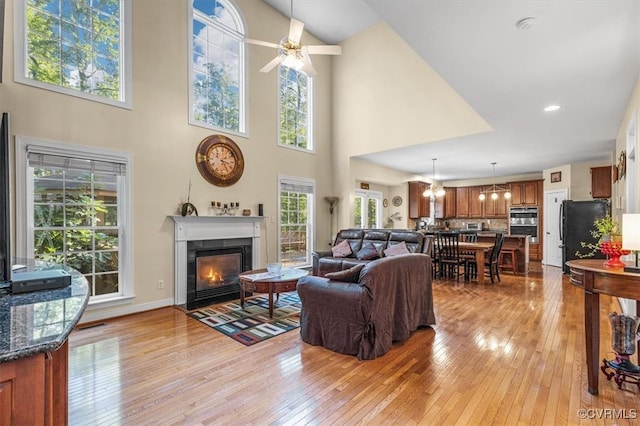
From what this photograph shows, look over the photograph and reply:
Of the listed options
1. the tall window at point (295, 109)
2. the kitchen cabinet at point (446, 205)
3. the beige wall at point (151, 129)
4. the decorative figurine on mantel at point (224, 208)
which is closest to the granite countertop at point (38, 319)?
the beige wall at point (151, 129)

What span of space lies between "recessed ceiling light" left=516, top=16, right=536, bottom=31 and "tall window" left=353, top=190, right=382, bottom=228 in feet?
19.1

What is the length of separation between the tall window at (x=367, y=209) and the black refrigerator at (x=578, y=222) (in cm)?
419

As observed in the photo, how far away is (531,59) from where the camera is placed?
9.20 feet

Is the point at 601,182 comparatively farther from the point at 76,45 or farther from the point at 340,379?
the point at 76,45

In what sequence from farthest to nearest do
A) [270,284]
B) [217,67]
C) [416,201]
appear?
[416,201], [217,67], [270,284]

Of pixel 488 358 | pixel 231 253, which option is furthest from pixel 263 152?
pixel 488 358

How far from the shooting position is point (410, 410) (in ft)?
6.64

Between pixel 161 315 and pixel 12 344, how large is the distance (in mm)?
3603

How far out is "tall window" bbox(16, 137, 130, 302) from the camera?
3461 mm

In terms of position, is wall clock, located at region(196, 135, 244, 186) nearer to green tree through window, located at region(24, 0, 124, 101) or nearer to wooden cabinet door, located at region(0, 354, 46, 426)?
green tree through window, located at region(24, 0, 124, 101)

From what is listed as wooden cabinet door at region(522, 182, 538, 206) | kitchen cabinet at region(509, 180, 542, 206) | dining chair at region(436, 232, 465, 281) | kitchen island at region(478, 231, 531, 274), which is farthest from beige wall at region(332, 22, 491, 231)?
wooden cabinet door at region(522, 182, 538, 206)

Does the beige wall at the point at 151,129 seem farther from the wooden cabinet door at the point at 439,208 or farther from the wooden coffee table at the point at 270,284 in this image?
the wooden cabinet door at the point at 439,208

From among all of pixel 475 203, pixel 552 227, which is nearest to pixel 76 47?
pixel 552 227

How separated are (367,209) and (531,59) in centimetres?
582
